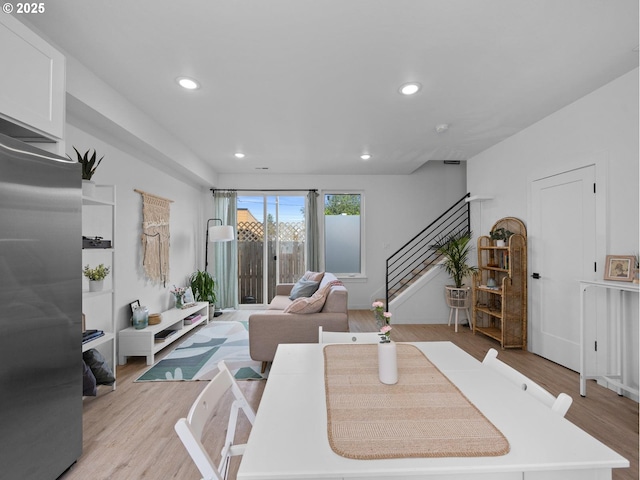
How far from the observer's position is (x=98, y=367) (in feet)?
8.18

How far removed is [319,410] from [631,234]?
10.1 ft

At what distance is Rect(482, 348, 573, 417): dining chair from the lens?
102 centimetres

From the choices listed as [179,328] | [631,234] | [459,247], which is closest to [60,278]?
A: [179,328]

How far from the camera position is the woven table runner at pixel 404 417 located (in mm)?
852

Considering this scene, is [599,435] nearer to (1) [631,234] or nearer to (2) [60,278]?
(1) [631,234]

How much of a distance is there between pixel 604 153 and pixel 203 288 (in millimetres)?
5481

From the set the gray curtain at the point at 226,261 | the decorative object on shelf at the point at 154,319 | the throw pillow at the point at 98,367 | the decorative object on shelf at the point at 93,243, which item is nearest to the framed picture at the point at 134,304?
the decorative object on shelf at the point at 154,319

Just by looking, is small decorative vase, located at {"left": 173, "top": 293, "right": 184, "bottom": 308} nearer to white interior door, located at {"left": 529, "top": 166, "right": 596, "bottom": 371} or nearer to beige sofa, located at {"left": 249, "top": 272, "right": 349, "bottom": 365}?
beige sofa, located at {"left": 249, "top": 272, "right": 349, "bottom": 365}

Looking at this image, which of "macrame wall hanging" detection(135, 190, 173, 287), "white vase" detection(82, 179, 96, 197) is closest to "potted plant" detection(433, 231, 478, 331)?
"macrame wall hanging" detection(135, 190, 173, 287)

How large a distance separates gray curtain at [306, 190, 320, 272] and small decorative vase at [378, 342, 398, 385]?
4.68 meters

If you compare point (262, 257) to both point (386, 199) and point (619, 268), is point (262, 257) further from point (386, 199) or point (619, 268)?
point (619, 268)

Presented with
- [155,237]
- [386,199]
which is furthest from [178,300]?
[386,199]

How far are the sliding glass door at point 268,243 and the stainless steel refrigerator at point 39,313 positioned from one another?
14.2 ft

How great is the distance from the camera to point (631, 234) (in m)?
2.53
